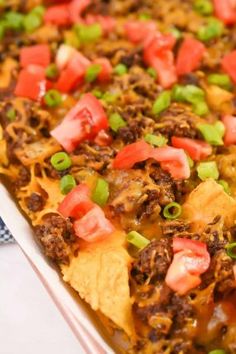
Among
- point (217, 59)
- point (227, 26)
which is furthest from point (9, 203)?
point (227, 26)

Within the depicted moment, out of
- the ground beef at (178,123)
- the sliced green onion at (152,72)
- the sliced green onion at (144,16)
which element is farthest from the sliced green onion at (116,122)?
the sliced green onion at (144,16)

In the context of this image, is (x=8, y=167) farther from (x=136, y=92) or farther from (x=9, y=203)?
(x=136, y=92)

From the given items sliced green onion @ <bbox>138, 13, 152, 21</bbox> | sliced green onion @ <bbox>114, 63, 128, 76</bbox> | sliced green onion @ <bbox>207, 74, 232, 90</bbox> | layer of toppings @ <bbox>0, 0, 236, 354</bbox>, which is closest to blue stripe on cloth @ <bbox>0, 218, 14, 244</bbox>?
layer of toppings @ <bbox>0, 0, 236, 354</bbox>

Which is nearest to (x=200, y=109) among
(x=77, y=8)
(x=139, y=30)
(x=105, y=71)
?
(x=105, y=71)

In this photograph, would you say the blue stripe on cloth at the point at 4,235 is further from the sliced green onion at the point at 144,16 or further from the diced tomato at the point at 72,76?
the sliced green onion at the point at 144,16

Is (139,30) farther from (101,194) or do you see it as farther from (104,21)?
(101,194)

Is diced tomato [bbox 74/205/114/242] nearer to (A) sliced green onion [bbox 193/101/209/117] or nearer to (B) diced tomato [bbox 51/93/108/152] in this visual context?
(B) diced tomato [bbox 51/93/108/152]
